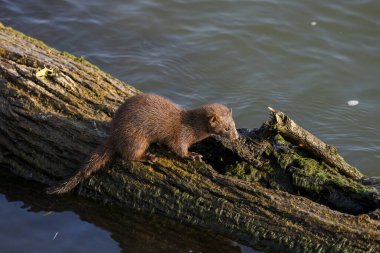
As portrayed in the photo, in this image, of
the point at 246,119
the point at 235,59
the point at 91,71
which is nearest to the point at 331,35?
the point at 235,59

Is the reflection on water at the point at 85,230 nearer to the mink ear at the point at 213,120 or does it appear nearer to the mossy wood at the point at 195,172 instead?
the mossy wood at the point at 195,172

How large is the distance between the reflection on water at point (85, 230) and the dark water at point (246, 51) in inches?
166

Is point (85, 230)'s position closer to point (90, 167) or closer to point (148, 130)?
point (90, 167)

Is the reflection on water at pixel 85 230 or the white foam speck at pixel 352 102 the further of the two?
the white foam speck at pixel 352 102

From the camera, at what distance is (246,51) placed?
39.0ft

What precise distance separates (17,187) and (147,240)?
1793 millimetres

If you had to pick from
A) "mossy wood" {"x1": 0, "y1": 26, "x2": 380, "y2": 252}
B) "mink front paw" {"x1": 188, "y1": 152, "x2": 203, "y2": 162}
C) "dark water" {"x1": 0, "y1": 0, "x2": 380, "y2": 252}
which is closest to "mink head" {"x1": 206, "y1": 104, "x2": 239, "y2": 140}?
"mossy wood" {"x1": 0, "y1": 26, "x2": 380, "y2": 252}

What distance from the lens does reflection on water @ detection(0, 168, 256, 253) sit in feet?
19.3

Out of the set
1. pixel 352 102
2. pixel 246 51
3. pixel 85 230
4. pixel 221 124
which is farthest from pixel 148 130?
pixel 246 51

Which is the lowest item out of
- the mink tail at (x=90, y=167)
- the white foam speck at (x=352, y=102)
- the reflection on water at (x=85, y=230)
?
the reflection on water at (x=85, y=230)

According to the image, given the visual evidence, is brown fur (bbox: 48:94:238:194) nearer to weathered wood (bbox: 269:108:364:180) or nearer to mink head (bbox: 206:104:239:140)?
mink head (bbox: 206:104:239:140)

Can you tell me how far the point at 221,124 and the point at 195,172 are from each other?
798mm

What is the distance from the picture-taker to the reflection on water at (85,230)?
588 cm

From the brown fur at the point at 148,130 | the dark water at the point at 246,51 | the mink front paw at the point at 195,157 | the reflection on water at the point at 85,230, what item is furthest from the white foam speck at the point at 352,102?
the reflection on water at the point at 85,230
